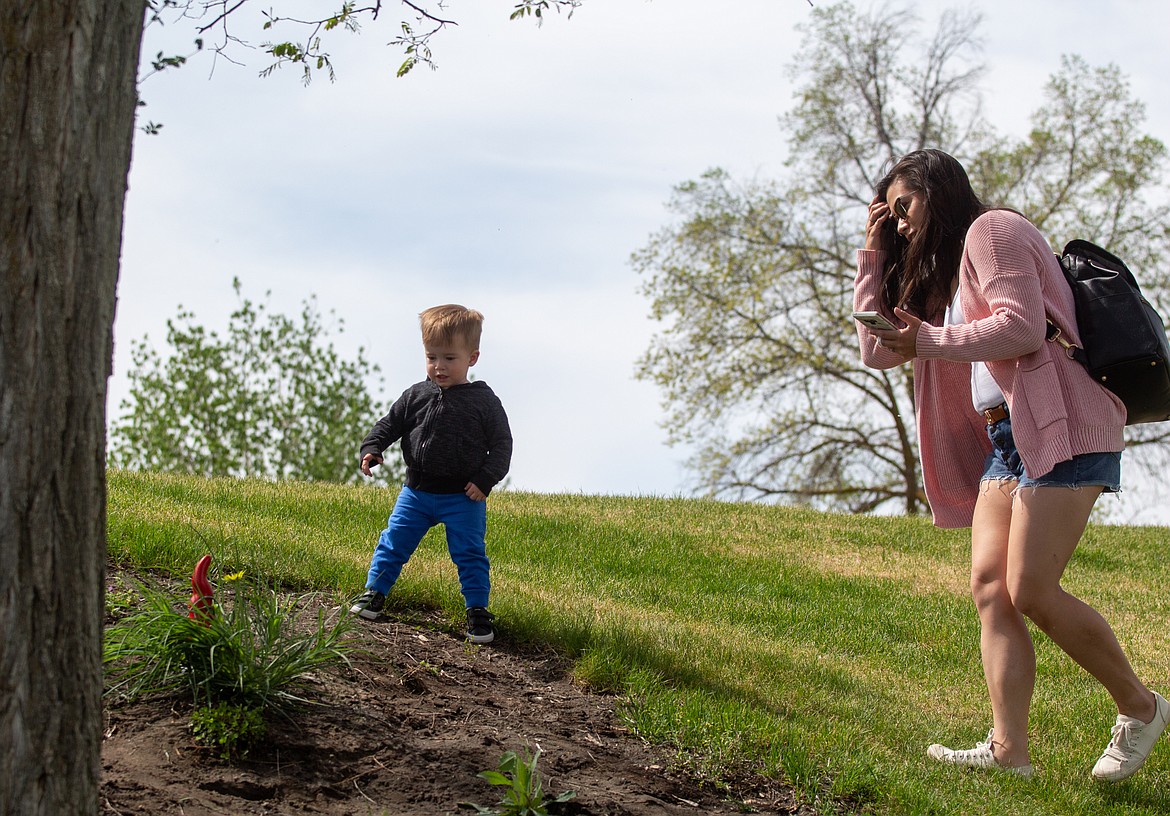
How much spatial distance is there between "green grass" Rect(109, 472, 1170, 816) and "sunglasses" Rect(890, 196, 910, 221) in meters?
2.18

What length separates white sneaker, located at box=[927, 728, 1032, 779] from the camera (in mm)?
4656

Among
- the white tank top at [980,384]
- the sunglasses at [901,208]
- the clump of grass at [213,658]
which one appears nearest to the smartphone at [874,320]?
the white tank top at [980,384]

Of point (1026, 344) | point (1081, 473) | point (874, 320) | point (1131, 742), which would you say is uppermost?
point (874, 320)

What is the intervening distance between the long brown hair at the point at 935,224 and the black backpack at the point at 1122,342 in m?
0.52

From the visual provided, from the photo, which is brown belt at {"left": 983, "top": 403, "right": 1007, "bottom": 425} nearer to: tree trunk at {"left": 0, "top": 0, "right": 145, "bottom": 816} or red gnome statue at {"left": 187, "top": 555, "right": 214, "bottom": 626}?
red gnome statue at {"left": 187, "top": 555, "right": 214, "bottom": 626}

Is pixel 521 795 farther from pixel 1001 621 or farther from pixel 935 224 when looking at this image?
pixel 935 224

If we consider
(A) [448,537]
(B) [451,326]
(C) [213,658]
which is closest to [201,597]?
(C) [213,658]

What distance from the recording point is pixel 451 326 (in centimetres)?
538

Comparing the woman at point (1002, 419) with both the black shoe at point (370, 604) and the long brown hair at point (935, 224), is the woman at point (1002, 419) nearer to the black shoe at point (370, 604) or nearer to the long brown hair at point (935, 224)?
the long brown hair at point (935, 224)

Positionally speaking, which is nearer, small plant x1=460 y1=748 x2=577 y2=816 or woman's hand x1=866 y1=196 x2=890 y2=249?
small plant x1=460 y1=748 x2=577 y2=816

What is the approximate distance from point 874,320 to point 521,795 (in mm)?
2298

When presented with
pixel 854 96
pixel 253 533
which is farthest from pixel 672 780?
pixel 854 96

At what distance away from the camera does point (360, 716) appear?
4219 millimetres

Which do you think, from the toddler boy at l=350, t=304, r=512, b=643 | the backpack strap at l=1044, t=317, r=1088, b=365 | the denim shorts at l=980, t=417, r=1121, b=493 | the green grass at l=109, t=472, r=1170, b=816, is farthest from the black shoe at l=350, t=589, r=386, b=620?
the backpack strap at l=1044, t=317, r=1088, b=365
